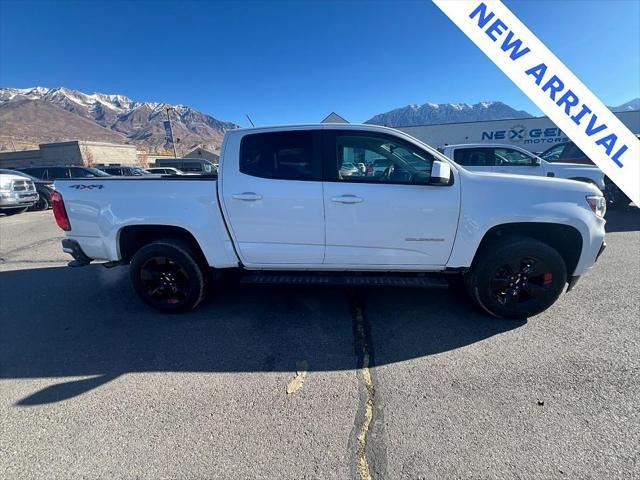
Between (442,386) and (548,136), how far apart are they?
2865cm

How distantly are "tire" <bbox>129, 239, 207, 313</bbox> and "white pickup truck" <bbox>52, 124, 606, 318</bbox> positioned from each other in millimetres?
15

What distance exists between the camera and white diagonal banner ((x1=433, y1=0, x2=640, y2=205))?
330 centimetres

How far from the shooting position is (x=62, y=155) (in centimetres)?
4278

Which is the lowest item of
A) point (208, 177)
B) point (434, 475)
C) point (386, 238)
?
point (434, 475)

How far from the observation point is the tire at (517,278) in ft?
9.64

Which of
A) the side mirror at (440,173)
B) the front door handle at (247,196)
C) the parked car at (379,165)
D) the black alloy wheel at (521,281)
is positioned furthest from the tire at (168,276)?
the black alloy wheel at (521,281)

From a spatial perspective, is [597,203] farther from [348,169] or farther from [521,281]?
[348,169]

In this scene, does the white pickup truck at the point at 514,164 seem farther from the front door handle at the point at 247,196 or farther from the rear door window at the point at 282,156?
the front door handle at the point at 247,196

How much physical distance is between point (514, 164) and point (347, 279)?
6584mm

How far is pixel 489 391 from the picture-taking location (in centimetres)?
221

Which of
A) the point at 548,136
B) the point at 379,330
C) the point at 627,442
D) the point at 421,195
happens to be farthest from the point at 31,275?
the point at 548,136

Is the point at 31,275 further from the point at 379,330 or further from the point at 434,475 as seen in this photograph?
the point at 434,475

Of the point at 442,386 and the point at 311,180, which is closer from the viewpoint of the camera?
the point at 442,386

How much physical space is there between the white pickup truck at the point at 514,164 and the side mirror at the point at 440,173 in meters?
5.02
